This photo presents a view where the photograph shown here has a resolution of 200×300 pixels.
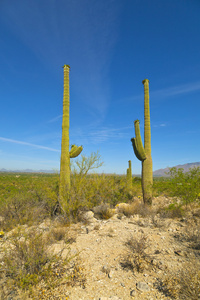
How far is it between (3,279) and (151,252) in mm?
3230

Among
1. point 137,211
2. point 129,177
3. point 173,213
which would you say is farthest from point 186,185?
point 129,177

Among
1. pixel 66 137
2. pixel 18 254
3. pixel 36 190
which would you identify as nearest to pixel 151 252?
pixel 18 254

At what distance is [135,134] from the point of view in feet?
32.1

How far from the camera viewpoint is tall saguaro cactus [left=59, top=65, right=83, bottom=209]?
7629 mm

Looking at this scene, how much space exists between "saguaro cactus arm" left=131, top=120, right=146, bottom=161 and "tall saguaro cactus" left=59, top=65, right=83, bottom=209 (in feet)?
10.2

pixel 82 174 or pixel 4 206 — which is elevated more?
pixel 82 174

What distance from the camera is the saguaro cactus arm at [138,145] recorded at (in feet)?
30.6

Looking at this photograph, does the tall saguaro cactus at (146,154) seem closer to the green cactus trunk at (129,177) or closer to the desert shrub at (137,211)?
the desert shrub at (137,211)

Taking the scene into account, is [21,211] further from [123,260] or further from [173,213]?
[173,213]

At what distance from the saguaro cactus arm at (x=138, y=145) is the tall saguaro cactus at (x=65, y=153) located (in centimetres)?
311

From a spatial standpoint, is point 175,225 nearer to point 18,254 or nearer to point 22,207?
point 18,254

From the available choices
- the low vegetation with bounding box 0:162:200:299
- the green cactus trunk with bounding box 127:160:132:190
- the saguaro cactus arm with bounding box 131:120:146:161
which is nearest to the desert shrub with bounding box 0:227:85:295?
the low vegetation with bounding box 0:162:200:299

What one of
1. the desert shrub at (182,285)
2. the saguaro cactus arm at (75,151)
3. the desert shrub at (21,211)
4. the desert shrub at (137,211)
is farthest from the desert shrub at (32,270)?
the saguaro cactus arm at (75,151)

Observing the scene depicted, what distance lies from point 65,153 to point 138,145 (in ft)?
13.1
